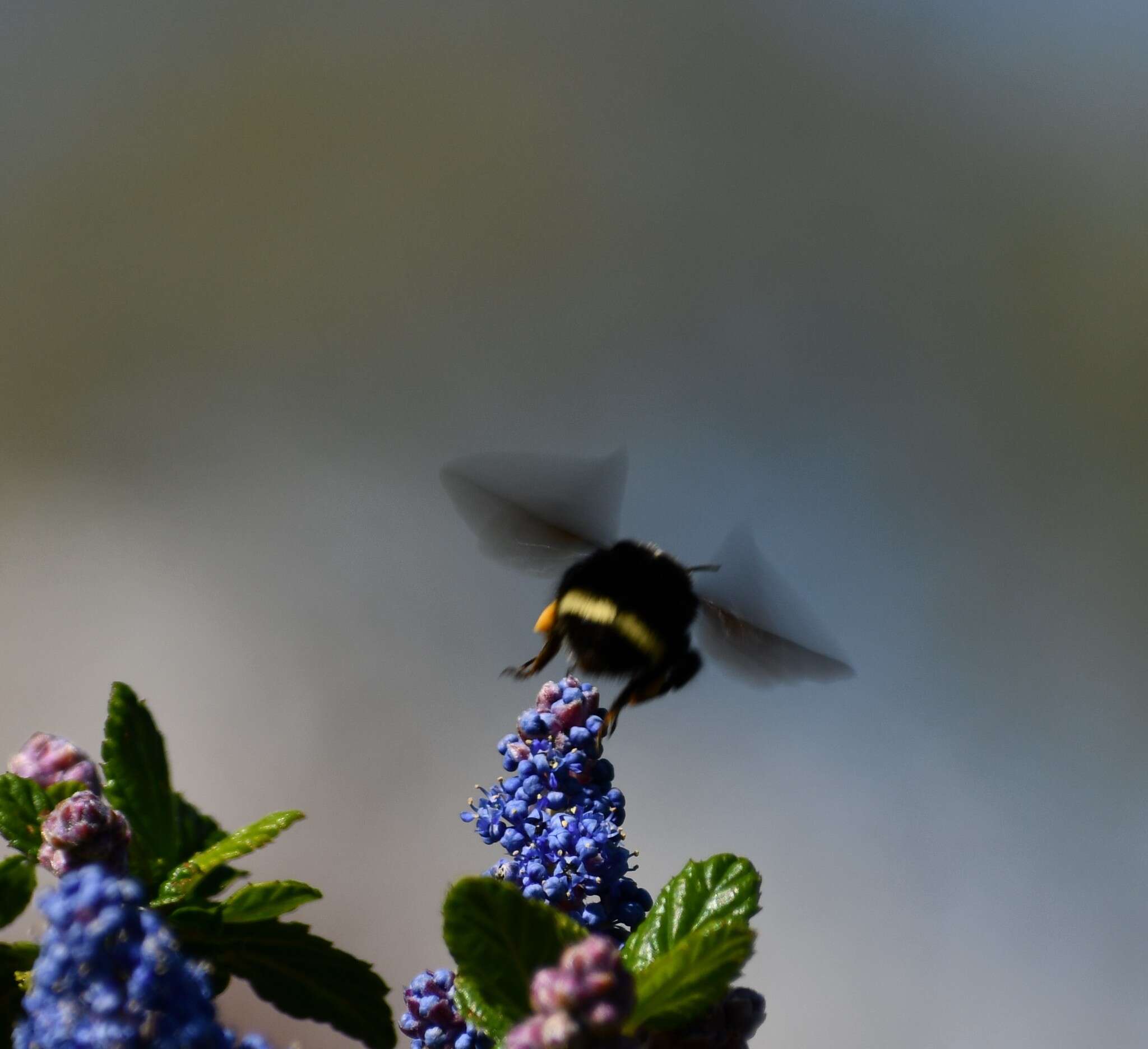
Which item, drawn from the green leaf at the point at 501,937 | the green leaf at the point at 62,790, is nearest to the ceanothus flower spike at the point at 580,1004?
the green leaf at the point at 501,937

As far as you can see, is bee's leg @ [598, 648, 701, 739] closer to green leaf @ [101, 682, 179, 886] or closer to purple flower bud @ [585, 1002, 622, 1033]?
green leaf @ [101, 682, 179, 886]

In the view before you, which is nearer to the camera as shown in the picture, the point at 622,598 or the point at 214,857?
the point at 214,857

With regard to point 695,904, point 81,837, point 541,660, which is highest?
point 541,660

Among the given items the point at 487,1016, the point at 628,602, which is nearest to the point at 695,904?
the point at 487,1016

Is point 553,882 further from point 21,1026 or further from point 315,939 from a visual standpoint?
point 21,1026

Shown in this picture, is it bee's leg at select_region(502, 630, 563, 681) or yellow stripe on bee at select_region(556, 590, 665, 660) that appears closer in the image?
bee's leg at select_region(502, 630, 563, 681)

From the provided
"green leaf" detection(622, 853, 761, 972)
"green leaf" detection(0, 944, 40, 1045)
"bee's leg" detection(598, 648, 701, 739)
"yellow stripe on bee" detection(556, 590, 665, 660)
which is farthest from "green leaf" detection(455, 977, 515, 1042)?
"yellow stripe on bee" detection(556, 590, 665, 660)

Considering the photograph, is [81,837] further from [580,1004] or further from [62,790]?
[580,1004]
